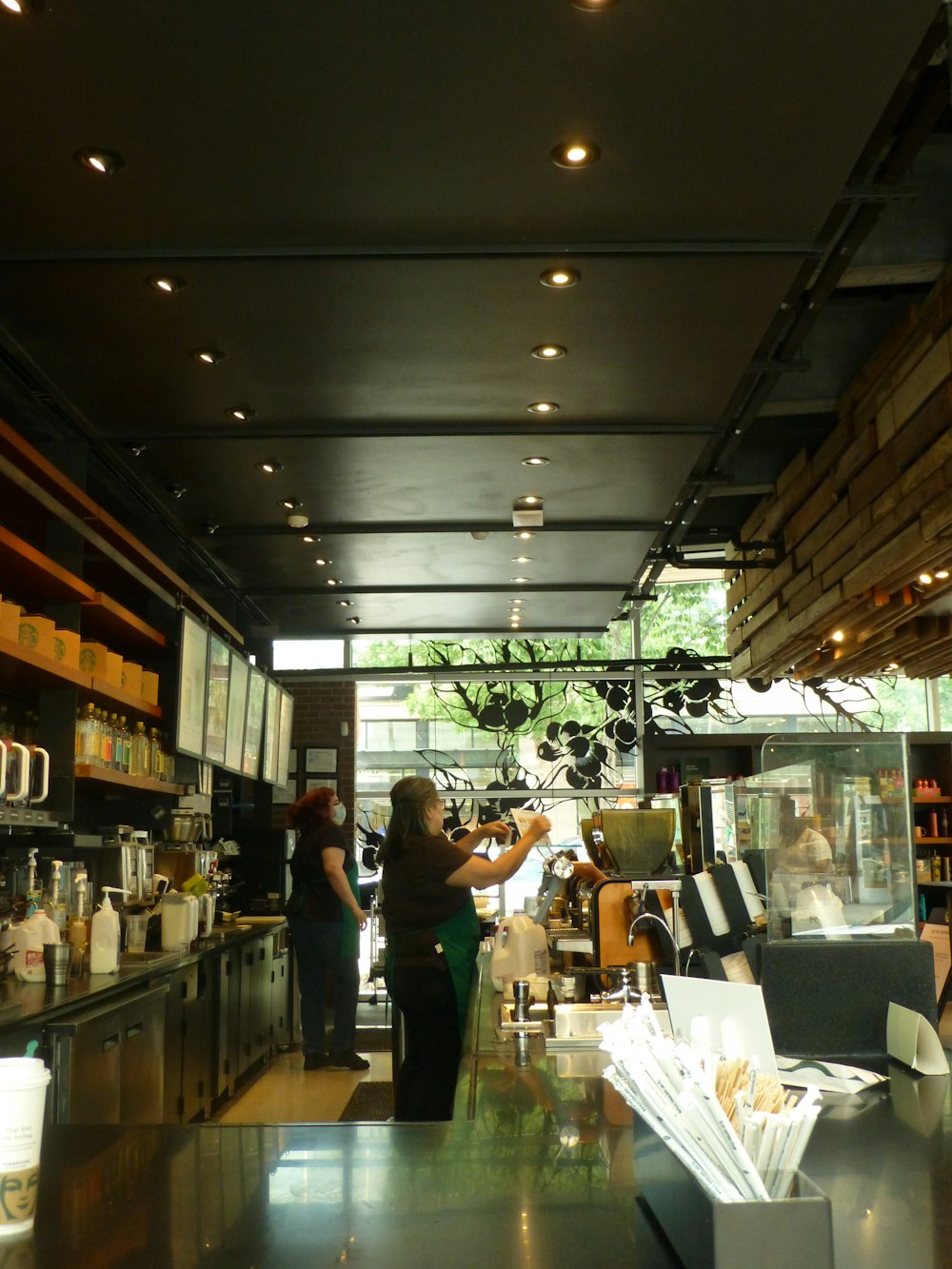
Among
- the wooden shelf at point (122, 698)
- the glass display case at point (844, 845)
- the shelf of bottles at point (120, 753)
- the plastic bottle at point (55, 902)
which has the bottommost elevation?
the plastic bottle at point (55, 902)

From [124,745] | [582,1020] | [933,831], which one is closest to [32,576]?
[124,745]

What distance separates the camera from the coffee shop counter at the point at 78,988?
3727 millimetres

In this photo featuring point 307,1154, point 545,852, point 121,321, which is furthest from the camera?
point 545,852

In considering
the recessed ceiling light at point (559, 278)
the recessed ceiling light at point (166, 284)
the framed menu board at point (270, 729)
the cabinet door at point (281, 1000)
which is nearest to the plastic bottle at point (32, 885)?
the recessed ceiling light at point (166, 284)

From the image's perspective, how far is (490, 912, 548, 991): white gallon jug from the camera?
3.88m

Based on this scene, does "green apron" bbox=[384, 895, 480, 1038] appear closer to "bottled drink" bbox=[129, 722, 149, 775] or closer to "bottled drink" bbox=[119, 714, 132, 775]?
"bottled drink" bbox=[119, 714, 132, 775]

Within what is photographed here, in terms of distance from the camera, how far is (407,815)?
15.0 ft

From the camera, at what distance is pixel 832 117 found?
10.2 ft

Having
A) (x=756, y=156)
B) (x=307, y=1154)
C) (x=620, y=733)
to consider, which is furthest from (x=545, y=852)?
(x=307, y=1154)

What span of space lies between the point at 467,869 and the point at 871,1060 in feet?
6.23

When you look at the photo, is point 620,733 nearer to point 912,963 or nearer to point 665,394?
point 665,394

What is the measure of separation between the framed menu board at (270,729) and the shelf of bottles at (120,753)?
2.06 metres

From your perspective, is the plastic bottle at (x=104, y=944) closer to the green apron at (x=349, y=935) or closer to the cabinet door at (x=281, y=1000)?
the green apron at (x=349, y=935)

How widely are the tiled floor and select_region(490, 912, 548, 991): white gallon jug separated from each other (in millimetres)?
2680
